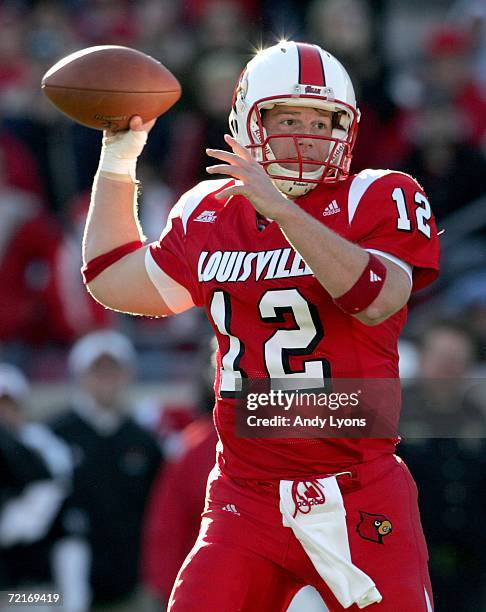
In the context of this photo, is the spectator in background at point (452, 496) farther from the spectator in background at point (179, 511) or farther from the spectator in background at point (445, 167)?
the spectator in background at point (445, 167)

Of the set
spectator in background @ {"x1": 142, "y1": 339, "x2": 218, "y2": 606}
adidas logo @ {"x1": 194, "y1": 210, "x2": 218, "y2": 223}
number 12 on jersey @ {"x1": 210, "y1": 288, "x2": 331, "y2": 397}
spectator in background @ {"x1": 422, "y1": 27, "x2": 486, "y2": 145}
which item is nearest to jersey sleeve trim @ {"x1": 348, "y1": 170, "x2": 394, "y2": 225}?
number 12 on jersey @ {"x1": 210, "y1": 288, "x2": 331, "y2": 397}

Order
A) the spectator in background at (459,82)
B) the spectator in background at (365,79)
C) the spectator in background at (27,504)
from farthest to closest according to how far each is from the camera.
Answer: the spectator in background at (459,82)
the spectator in background at (365,79)
the spectator in background at (27,504)

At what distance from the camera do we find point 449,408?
6.32 m

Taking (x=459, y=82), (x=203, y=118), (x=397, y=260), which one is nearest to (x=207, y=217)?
(x=397, y=260)

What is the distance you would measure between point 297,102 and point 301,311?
59 centimetres

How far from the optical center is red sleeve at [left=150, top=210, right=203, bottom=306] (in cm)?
381

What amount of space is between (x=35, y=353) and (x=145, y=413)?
3.58ft

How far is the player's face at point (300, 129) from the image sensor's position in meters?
3.69

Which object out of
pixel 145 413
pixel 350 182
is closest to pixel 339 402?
pixel 350 182

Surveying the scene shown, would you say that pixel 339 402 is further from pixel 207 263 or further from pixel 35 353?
pixel 35 353

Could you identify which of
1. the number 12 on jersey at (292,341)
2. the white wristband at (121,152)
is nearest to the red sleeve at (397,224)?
the number 12 on jersey at (292,341)

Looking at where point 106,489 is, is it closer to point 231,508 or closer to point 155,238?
point 155,238

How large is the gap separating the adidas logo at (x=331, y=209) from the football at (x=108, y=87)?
0.72 meters

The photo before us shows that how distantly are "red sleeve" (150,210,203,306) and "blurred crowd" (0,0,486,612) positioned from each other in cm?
212
